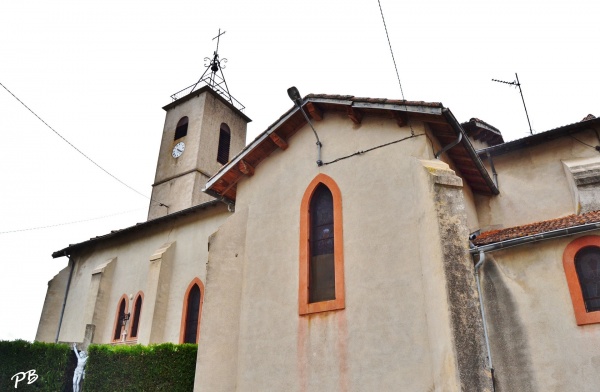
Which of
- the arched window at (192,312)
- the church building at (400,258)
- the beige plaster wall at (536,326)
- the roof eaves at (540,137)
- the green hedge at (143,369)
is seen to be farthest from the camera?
the arched window at (192,312)

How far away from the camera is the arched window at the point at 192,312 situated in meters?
17.1

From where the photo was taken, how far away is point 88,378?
1301 centimetres

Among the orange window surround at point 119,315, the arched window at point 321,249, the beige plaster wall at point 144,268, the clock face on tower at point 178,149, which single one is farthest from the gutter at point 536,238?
the clock face on tower at point 178,149

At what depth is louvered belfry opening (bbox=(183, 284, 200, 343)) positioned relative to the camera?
56.0ft

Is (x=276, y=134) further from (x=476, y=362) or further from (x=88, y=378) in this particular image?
(x=88, y=378)

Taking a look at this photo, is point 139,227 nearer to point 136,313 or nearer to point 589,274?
point 136,313

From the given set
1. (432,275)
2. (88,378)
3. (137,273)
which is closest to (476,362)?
(432,275)

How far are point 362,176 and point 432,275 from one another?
2.78m

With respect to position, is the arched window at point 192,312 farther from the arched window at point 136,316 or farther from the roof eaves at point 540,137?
the roof eaves at point 540,137

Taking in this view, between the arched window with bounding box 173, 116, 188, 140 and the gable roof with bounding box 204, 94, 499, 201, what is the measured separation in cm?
1791

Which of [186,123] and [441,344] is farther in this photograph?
[186,123]

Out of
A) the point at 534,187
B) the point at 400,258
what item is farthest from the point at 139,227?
the point at 534,187

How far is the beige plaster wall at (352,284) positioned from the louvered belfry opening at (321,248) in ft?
1.15

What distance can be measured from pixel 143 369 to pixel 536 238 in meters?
9.60
